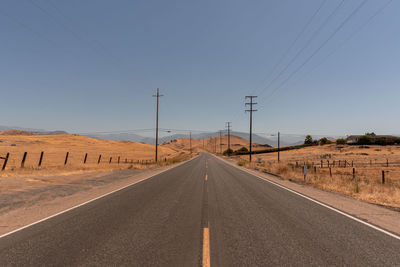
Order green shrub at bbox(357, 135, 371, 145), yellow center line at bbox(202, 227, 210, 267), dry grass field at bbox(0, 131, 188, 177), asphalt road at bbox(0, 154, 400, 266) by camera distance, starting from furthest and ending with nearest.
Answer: green shrub at bbox(357, 135, 371, 145) < dry grass field at bbox(0, 131, 188, 177) < asphalt road at bbox(0, 154, 400, 266) < yellow center line at bbox(202, 227, 210, 267)

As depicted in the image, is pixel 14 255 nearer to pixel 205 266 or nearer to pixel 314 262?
pixel 205 266

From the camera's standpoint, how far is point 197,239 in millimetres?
4301

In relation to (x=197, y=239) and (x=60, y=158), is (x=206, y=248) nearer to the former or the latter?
(x=197, y=239)

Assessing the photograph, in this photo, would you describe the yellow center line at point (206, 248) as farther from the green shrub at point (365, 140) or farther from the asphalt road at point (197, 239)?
the green shrub at point (365, 140)

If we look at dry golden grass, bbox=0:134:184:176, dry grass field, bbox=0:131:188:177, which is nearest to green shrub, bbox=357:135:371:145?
dry grass field, bbox=0:131:188:177

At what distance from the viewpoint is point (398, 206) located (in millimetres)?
7293

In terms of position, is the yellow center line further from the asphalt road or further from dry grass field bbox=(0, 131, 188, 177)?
dry grass field bbox=(0, 131, 188, 177)

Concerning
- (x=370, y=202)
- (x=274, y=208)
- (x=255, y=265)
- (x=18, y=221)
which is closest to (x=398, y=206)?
(x=370, y=202)

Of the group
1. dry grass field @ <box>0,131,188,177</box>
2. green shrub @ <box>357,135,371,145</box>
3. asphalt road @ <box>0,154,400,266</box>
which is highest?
green shrub @ <box>357,135,371,145</box>

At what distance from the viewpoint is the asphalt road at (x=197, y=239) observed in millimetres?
3512

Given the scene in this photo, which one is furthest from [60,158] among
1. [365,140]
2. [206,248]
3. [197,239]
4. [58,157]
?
[365,140]

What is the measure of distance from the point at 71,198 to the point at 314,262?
890 centimetres

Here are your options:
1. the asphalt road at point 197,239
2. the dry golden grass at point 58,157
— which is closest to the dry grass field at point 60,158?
the dry golden grass at point 58,157

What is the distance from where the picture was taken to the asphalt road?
3.51 m
